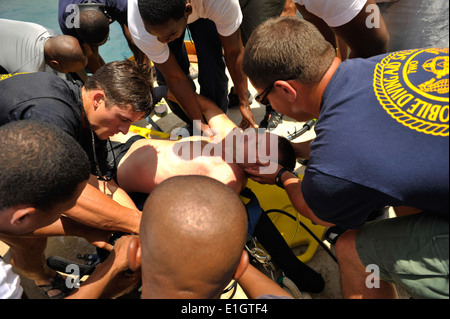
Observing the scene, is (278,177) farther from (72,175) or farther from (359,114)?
(72,175)

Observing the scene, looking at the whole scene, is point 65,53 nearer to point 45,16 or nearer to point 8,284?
point 8,284

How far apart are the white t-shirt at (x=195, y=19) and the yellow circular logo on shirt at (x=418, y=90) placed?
1.64m

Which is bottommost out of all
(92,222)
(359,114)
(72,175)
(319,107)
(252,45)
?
(92,222)

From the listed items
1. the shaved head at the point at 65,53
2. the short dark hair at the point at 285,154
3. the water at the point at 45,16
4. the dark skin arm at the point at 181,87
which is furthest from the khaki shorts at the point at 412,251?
the water at the point at 45,16

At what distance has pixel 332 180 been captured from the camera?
1.49m

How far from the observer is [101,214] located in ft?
6.62

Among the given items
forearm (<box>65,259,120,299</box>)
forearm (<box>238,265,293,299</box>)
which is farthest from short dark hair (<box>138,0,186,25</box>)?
forearm (<box>238,265,293,299</box>)

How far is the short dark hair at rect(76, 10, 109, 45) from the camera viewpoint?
3.34m

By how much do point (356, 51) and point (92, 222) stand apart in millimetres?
2446

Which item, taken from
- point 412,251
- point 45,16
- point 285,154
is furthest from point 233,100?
point 45,16

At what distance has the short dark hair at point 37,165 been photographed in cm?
137

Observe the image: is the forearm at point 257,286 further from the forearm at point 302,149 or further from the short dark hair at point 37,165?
the forearm at point 302,149

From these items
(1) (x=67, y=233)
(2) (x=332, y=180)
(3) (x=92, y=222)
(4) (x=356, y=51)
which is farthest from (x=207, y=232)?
(4) (x=356, y=51)

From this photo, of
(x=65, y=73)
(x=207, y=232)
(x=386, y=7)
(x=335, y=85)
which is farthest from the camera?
(x=65, y=73)
